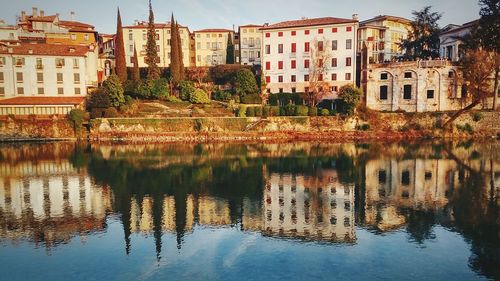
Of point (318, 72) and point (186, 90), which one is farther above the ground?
point (318, 72)

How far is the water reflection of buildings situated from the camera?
724 inches

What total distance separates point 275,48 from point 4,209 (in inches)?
1907

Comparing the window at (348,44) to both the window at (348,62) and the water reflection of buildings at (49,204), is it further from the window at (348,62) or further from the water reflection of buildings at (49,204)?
the water reflection of buildings at (49,204)

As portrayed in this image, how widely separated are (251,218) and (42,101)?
4802 centimetres

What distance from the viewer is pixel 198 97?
190 feet

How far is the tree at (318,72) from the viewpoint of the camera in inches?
2291

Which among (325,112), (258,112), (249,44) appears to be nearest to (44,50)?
(258,112)

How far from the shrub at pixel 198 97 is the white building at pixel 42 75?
1703 cm

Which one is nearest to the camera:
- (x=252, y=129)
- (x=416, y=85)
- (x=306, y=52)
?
(x=252, y=129)

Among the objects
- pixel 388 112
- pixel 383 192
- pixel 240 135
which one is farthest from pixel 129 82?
pixel 383 192

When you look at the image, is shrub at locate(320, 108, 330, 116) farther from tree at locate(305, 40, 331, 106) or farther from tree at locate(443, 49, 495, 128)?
tree at locate(443, 49, 495, 128)

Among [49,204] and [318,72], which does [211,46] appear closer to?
[318,72]

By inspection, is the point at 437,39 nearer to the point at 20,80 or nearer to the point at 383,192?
the point at 383,192

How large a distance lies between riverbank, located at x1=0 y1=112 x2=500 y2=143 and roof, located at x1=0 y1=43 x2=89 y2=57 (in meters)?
12.6
